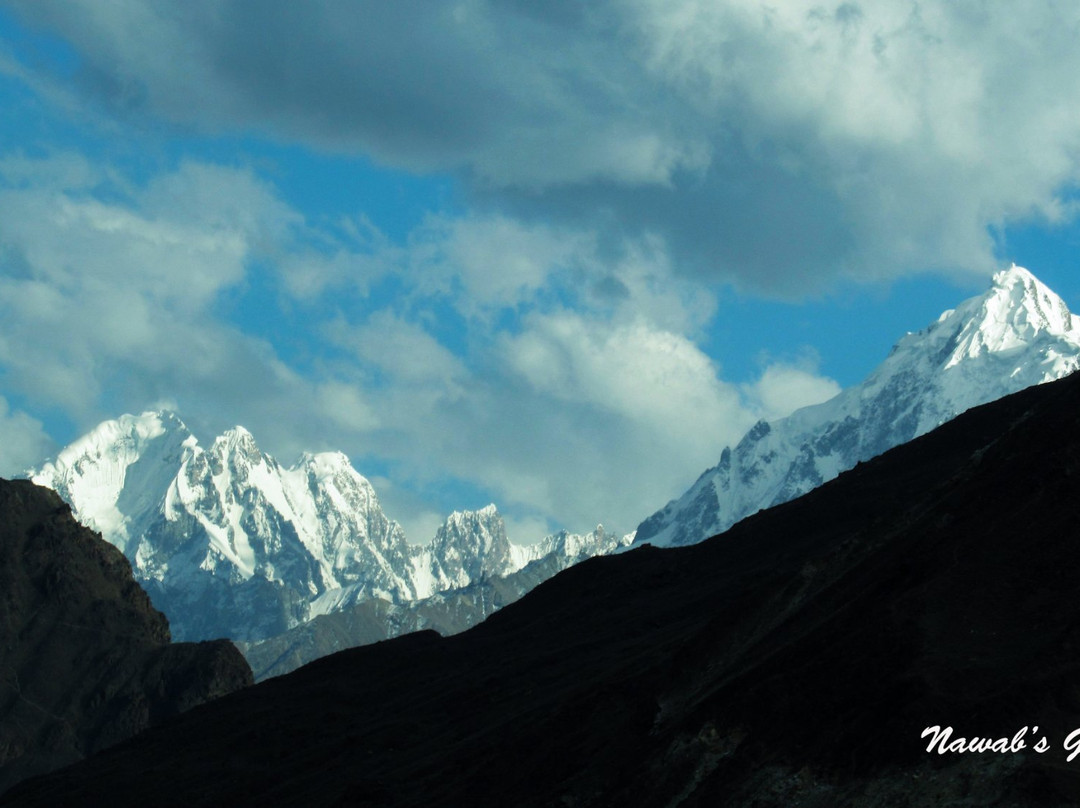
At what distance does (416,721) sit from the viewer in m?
107

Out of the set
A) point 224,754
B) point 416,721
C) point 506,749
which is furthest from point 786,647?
point 224,754

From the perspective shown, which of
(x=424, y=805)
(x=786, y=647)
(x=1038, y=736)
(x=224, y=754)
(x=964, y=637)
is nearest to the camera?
(x=1038, y=736)

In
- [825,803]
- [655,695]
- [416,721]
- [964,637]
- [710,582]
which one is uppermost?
[710,582]

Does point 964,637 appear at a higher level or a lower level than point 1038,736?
higher

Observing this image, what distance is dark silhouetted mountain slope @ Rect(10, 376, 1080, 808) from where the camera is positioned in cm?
4709

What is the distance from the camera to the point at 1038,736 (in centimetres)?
4366

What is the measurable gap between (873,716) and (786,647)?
39.9 feet

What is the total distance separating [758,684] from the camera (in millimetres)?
56469

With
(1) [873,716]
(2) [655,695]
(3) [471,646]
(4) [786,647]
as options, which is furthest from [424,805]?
(3) [471,646]

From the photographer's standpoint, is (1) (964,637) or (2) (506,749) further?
(2) (506,749)

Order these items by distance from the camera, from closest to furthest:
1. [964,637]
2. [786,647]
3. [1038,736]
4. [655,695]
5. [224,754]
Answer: [1038,736], [964,637], [786,647], [655,695], [224,754]

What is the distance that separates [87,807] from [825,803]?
264 ft

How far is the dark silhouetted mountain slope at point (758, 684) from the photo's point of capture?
47.1 metres

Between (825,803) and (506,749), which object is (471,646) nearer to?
(506,749)
